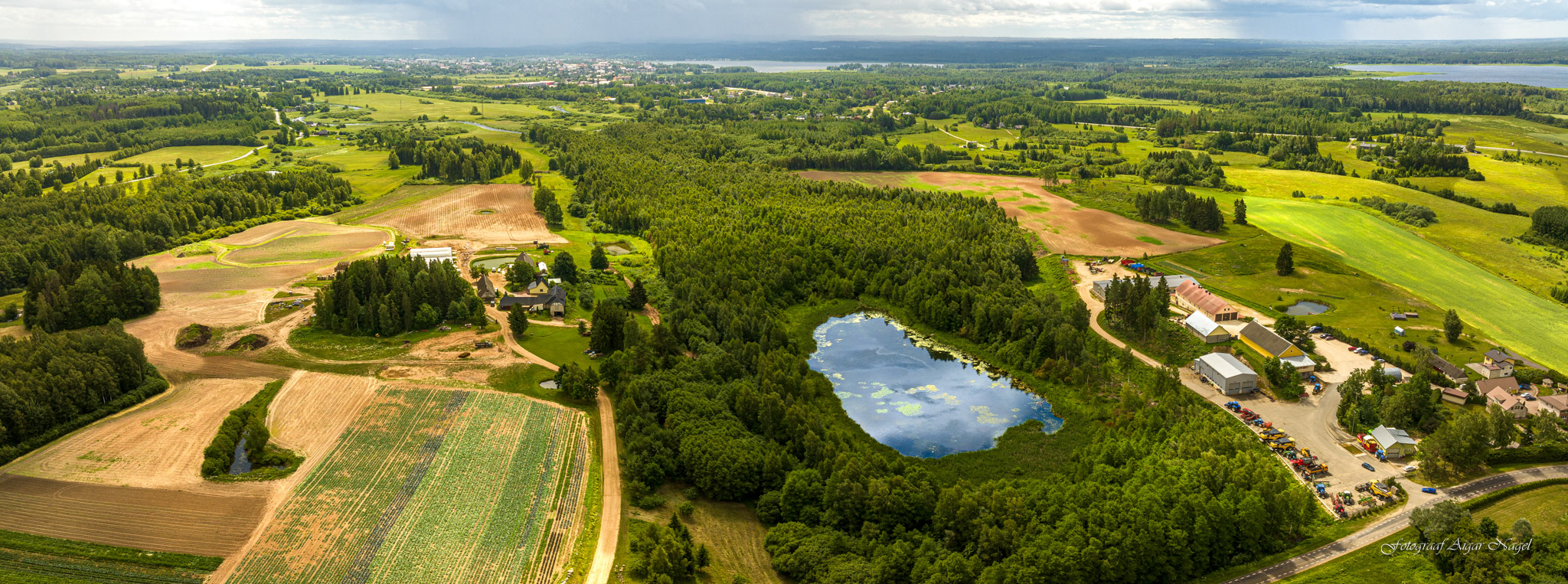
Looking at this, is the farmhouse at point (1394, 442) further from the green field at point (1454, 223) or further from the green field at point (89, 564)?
the green field at point (89, 564)

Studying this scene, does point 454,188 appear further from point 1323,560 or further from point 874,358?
point 1323,560

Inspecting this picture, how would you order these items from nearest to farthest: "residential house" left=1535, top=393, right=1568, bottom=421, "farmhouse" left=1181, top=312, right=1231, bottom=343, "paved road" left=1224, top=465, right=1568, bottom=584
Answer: "paved road" left=1224, top=465, right=1568, bottom=584 < "residential house" left=1535, top=393, right=1568, bottom=421 < "farmhouse" left=1181, top=312, right=1231, bottom=343

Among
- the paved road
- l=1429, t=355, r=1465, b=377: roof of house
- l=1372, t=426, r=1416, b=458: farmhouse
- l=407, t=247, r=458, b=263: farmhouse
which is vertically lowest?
the paved road

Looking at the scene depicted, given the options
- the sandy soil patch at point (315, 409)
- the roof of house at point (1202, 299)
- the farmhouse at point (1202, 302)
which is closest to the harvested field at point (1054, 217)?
the roof of house at point (1202, 299)

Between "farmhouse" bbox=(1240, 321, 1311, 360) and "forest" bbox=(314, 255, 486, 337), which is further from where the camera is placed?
"forest" bbox=(314, 255, 486, 337)

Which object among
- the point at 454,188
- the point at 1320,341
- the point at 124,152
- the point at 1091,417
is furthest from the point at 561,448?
the point at 124,152

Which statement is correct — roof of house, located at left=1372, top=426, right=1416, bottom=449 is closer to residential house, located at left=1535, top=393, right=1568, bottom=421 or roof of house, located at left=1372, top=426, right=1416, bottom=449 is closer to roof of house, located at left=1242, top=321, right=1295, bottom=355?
residential house, located at left=1535, top=393, right=1568, bottom=421

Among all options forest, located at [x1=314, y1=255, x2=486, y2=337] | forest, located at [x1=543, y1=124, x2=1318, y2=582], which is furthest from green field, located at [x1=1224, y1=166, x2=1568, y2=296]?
forest, located at [x1=314, y1=255, x2=486, y2=337]
